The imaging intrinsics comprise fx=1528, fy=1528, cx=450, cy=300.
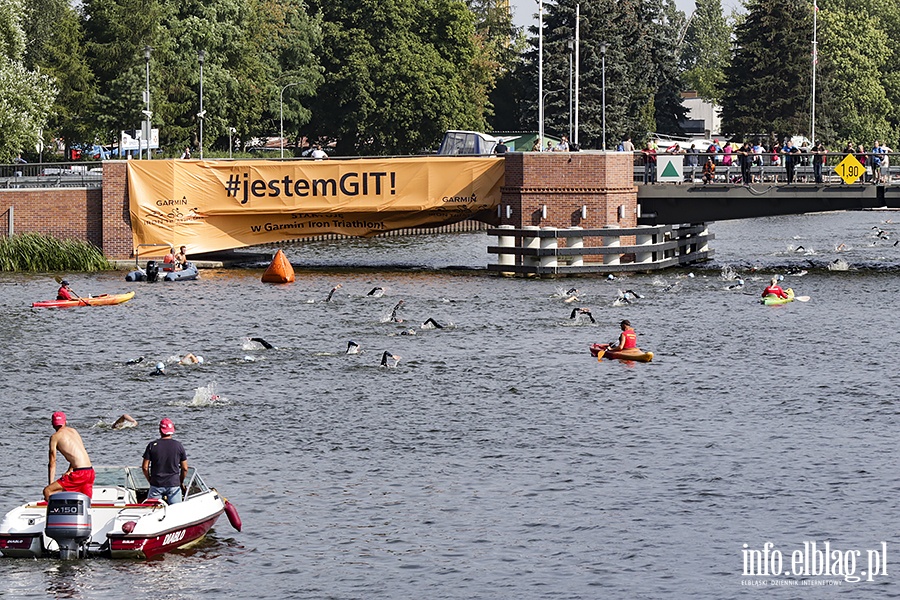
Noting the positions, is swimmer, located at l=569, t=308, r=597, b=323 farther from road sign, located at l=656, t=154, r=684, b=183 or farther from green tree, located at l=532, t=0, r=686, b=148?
green tree, located at l=532, t=0, r=686, b=148

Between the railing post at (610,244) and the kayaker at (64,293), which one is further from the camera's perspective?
the railing post at (610,244)

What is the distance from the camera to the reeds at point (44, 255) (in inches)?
2562

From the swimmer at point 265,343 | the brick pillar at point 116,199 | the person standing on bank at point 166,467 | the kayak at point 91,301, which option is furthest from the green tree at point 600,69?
the person standing on bank at point 166,467

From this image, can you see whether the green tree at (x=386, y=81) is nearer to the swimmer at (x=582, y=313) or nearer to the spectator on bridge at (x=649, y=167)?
the spectator on bridge at (x=649, y=167)

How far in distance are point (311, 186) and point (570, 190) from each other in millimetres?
11027

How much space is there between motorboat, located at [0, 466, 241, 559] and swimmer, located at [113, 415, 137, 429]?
8.71 meters

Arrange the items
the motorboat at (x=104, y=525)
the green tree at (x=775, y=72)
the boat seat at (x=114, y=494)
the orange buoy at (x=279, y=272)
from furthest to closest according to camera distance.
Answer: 1. the green tree at (x=775, y=72)
2. the orange buoy at (x=279, y=272)
3. the boat seat at (x=114, y=494)
4. the motorboat at (x=104, y=525)

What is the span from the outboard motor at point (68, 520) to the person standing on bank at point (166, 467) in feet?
4.23

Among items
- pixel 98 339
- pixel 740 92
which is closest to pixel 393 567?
pixel 98 339

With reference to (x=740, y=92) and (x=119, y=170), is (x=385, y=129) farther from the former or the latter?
(x=119, y=170)

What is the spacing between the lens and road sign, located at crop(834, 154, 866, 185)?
62531mm

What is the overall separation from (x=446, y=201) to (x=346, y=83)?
62.3 m

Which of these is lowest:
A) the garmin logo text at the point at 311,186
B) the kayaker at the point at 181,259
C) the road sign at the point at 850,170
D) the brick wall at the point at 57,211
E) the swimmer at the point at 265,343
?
the swimmer at the point at 265,343

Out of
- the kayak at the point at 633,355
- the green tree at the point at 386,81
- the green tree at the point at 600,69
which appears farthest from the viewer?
the green tree at the point at 600,69
